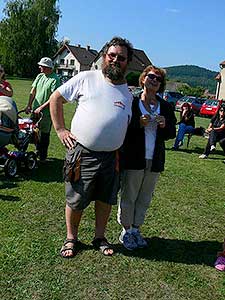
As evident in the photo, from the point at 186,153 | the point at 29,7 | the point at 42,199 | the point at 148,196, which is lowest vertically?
the point at 186,153

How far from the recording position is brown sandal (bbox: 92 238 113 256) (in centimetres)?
409

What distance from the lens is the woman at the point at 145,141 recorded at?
3936 millimetres

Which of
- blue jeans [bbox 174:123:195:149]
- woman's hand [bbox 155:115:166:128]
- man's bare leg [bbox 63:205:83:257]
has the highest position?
woman's hand [bbox 155:115:166:128]

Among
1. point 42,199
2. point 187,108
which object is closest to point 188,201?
point 42,199

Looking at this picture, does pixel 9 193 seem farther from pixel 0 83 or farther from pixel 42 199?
pixel 0 83

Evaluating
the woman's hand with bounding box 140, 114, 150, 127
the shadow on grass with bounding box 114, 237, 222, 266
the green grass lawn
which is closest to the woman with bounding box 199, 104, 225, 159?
the green grass lawn

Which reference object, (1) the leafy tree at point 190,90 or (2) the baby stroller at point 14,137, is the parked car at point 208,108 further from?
(1) the leafy tree at point 190,90

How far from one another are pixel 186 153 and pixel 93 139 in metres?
7.59

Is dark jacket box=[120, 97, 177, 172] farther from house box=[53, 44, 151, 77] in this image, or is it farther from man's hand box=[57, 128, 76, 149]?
house box=[53, 44, 151, 77]

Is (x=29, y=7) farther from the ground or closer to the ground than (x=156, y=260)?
farther from the ground

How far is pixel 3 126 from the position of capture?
5875 mm

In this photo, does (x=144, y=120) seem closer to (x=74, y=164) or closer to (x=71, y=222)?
(x=74, y=164)

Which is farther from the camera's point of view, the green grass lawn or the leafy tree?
the leafy tree

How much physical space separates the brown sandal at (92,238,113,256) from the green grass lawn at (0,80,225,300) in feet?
0.19
